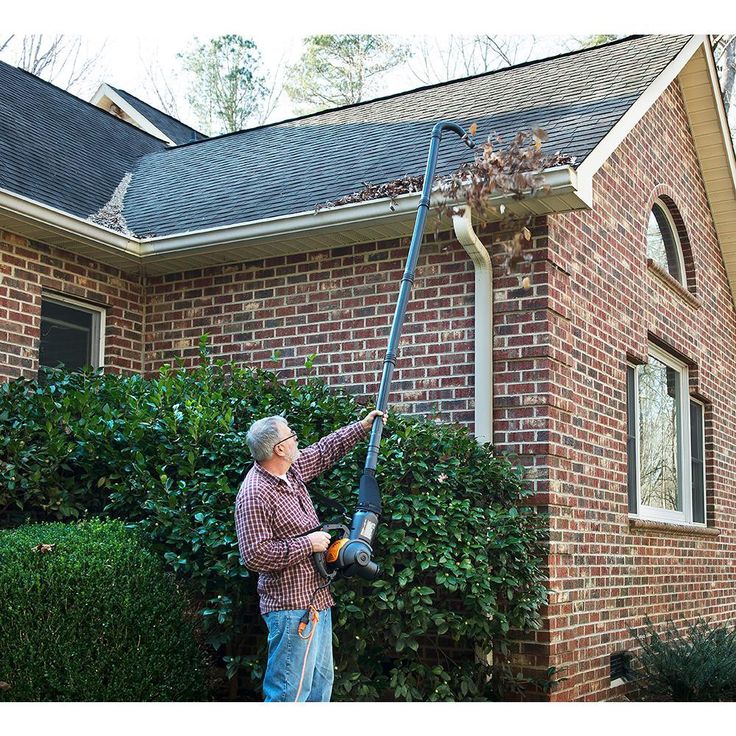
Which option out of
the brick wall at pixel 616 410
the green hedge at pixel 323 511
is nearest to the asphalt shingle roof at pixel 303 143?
the brick wall at pixel 616 410

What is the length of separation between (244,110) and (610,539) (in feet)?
68.7

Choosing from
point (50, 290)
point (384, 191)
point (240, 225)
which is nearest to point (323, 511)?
point (384, 191)

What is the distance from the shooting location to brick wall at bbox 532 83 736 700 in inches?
281

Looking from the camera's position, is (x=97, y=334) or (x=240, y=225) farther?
(x=97, y=334)

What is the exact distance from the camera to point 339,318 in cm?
795

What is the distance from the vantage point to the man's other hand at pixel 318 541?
4.74 meters

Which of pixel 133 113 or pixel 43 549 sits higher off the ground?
pixel 133 113

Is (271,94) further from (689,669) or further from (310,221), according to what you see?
(689,669)

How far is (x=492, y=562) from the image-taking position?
6.23m

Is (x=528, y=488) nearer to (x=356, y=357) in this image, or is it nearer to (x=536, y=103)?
(x=356, y=357)

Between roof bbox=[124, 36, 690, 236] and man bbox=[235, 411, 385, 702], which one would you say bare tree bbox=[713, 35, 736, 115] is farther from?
man bbox=[235, 411, 385, 702]

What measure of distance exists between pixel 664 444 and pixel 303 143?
4718mm

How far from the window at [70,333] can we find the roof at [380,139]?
Answer: 971mm
